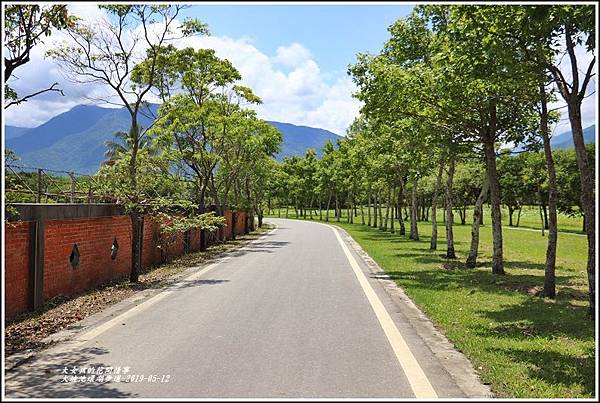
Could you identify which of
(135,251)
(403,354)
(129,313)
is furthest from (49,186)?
(403,354)

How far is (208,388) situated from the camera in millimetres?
5215

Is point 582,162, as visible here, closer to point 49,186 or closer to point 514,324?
point 514,324

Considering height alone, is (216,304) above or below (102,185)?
below

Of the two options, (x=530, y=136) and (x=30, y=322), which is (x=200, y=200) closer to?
(x=530, y=136)

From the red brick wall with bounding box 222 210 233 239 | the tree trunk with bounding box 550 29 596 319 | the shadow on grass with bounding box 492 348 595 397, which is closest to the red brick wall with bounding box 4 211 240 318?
the shadow on grass with bounding box 492 348 595 397

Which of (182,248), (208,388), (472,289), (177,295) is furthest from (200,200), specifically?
(208,388)

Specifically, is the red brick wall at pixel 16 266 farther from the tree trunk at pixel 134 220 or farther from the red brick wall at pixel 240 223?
the red brick wall at pixel 240 223

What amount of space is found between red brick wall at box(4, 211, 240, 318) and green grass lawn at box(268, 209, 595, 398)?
694 centimetres

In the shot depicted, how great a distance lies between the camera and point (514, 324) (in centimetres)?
851

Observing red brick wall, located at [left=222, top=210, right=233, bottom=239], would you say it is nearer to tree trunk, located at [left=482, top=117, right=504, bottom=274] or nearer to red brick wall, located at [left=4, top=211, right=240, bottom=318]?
red brick wall, located at [left=4, top=211, right=240, bottom=318]

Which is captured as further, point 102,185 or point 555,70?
point 102,185

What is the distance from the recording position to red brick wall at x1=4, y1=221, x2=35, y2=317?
8602 mm

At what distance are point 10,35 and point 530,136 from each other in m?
13.6

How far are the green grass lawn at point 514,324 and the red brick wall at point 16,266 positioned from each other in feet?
22.5
